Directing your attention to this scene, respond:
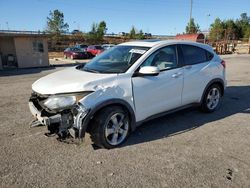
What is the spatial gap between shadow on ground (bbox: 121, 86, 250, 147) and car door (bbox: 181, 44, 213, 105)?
434 millimetres

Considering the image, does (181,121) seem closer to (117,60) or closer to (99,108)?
(117,60)

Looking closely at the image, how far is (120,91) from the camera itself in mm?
3775

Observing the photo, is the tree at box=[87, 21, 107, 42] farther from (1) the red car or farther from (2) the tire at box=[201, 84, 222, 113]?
(2) the tire at box=[201, 84, 222, 113]

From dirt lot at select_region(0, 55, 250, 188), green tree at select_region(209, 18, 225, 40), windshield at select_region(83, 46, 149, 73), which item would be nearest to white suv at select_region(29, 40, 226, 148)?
windshield at select_region(83, 46, 149, 73)

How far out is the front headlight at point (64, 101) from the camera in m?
3.50

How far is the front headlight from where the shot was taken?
350 cm

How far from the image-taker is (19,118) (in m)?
5.33

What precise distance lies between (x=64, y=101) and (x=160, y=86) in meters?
1.71

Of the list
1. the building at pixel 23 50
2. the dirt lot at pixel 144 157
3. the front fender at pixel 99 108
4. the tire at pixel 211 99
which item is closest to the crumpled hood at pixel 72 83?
the front fender at pixel 99 108

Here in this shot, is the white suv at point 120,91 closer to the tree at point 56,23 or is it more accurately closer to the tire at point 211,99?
the tire at point 211,99

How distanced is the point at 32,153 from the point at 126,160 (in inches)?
58.3

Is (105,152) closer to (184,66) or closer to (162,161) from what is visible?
(162,161)

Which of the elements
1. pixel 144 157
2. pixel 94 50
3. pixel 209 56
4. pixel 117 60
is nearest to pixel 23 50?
pixel 94 50

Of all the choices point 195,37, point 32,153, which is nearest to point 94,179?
point 32,153
